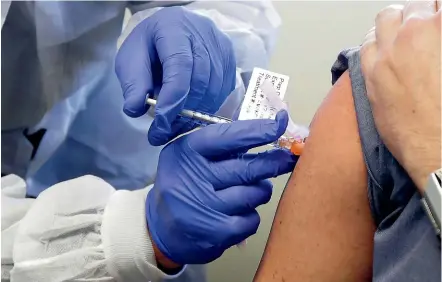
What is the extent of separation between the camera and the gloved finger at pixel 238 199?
2.58 ft

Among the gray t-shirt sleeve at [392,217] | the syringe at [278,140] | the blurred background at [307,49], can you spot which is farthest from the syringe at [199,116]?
the blurred background at [307,49]

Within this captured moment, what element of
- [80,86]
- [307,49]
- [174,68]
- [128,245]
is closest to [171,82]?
[174,68]

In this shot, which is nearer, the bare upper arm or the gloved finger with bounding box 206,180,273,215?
the bare upper arm

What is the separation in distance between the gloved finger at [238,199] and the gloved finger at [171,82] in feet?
0.40

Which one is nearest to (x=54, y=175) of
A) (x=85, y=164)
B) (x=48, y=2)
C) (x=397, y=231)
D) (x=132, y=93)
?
(x=85, y=164)

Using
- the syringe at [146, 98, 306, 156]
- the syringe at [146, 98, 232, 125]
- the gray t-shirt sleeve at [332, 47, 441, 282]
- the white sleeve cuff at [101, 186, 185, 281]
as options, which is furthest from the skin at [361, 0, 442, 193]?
the white sleeve cuff at [101, 186, 185, 281]

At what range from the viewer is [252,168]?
0.78 meters

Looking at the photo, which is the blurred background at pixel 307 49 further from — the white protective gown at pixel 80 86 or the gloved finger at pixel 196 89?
the gloved finger at pixel 196 89

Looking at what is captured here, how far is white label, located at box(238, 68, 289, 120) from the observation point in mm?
772

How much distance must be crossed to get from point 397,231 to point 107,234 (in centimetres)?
45

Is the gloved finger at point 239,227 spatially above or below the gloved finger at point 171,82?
below

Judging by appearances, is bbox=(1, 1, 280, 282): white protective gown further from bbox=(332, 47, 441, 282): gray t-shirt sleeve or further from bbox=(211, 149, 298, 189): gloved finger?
bbox=(332, 47, 441, 282): gray t-shirt sleeve

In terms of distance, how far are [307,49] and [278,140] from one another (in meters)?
0.72

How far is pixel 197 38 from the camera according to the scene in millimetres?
917
